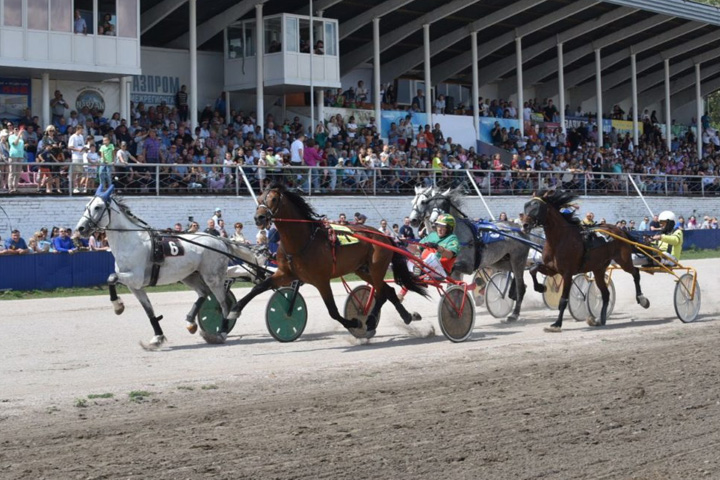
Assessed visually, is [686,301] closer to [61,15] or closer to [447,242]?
[447,242]

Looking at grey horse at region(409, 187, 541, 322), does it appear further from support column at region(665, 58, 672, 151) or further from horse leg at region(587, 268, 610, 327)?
support column at region(665, 58, 672, 151)

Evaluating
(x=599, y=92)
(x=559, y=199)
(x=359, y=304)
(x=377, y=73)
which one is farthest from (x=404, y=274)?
(x=599, y=92)

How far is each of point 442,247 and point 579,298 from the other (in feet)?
8.30

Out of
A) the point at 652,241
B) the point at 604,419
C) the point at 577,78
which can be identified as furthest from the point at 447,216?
the point at 577,78

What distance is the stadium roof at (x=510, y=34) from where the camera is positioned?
29719 mm

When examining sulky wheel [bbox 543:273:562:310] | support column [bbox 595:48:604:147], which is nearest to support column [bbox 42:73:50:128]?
sulky wheel [bbox 543:273:562:310]

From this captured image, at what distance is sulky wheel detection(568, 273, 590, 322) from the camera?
556 inches

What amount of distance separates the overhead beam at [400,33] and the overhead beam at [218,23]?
226 inches

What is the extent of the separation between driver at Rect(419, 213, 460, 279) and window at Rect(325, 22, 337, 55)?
689 inches

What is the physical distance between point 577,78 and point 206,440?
1489 inches

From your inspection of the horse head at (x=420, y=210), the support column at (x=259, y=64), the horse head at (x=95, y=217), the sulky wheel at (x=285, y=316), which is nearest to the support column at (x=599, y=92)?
the support column at (x=259, y=64)

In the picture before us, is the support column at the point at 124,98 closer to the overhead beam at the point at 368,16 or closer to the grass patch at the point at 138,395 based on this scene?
the overhead beam at the point at 368,16

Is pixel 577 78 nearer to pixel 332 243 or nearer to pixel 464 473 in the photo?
pixel 332 243

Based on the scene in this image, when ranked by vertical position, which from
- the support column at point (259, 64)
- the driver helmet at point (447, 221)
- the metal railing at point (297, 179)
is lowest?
the driver helmet at point (447, 221)
